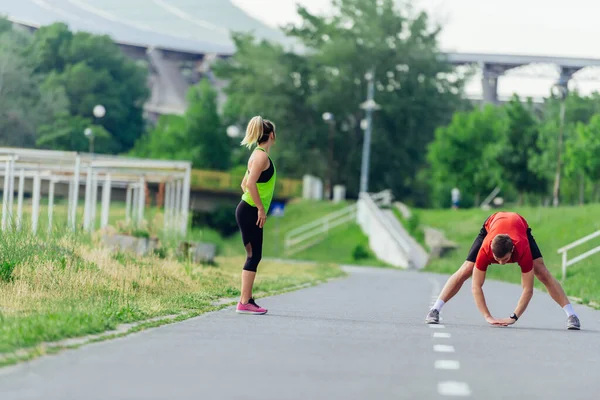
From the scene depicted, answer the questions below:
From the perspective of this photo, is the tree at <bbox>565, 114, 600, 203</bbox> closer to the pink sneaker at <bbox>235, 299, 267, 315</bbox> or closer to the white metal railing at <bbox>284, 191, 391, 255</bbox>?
the white metal railing at <bbox>284, 191, 391, 255</bbox>

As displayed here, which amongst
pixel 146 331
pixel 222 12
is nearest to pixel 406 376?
pixel 146 331

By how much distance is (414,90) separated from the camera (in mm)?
86062

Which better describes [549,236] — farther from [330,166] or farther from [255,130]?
[255,130]

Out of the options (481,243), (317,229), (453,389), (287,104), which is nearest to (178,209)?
(481,243)

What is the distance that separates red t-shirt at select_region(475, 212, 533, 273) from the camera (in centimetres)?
1292

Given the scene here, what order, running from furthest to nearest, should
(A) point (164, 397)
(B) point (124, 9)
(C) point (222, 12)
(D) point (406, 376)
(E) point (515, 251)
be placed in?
(C) point (222, 12) → (B) point (124, 9) → (E) point (515, 251) → (D) point (406, 376) → (A) point (164, 397)

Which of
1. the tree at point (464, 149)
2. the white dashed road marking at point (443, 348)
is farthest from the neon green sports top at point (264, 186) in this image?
the tree at point (464, 149)

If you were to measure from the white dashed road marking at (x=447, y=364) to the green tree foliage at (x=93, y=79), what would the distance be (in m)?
72.5

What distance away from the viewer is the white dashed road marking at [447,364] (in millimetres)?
9367

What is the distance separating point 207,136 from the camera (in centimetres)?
8912

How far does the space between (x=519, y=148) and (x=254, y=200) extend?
58522 millimetres

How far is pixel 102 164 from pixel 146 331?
20329mm

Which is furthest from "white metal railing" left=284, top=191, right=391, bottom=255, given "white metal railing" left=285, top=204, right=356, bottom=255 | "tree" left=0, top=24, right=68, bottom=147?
"tree" left=0, top=24, right=68, bottom=147

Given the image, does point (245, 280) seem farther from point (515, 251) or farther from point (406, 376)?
point (406, 376)
